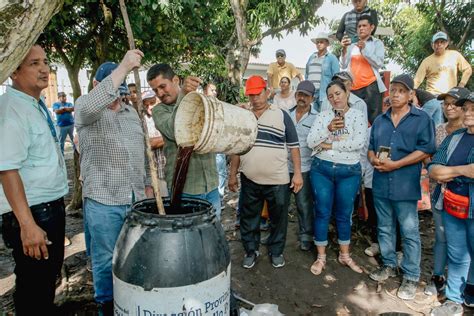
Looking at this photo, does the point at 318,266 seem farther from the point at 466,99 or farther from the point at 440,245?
the point at 466,99

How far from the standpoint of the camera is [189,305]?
1974 millimetres

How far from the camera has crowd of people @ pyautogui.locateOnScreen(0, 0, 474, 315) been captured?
7.88ft

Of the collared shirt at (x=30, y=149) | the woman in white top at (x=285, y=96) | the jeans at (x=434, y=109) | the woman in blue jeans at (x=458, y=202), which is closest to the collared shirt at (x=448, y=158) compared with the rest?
the woman in blue jeans at (x=458, y=202)

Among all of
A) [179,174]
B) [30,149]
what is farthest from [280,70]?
[30,149]

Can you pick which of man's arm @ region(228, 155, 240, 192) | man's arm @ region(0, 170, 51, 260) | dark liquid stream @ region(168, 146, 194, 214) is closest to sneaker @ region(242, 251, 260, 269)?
man's arm @ region(228, 155, 240, 192)

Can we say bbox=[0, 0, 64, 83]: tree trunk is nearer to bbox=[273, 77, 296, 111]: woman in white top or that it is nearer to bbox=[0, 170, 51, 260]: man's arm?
bbox=[0, 170, 51, 260]: man's arm

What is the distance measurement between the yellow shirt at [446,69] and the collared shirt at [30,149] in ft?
18.7

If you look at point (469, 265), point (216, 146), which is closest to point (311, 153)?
point (469, 265)

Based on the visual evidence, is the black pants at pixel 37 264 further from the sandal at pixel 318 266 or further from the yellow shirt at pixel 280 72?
the yellow shirt at pixel 280 72

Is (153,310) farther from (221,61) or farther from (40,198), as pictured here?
(221,61)

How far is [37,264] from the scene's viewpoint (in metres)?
2.47

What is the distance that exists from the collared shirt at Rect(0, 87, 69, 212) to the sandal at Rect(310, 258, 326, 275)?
2.82 meters

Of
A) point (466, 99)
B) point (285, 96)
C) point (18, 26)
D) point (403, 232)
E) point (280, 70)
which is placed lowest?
point (403, 232)

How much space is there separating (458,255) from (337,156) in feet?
4.65
